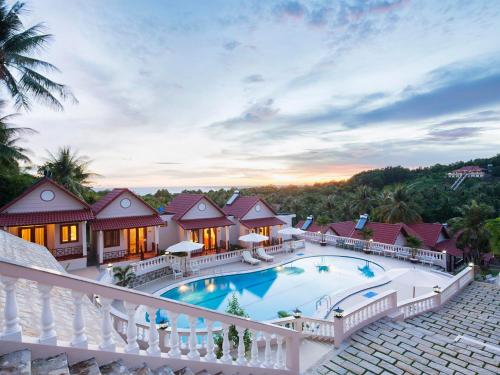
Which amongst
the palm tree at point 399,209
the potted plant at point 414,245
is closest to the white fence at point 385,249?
the potted plant at point 414,245

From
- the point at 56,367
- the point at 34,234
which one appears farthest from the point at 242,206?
the point at 56,367

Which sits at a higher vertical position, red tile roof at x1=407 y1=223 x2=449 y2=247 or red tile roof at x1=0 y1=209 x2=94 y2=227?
red tile roof at x1=0 y1=209 x2=94 y2=227

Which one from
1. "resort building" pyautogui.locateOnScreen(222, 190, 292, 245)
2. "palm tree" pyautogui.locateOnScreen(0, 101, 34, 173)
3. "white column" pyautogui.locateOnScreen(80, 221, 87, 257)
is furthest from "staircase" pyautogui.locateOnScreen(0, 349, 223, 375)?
"palm tree" pyautogui.locateOnScreen(0, 101, 34, 173)

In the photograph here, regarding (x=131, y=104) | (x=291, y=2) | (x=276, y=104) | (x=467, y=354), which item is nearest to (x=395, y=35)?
(x=291, y=2)

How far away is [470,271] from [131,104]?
2105 cm

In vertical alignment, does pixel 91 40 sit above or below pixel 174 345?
above

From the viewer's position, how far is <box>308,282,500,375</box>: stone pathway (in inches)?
242

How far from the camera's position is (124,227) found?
57.0 ft

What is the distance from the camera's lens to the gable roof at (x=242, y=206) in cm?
2358

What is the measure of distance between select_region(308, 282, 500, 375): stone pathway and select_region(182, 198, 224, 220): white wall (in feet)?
49.9

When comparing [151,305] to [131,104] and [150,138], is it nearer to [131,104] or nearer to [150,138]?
[131,104]

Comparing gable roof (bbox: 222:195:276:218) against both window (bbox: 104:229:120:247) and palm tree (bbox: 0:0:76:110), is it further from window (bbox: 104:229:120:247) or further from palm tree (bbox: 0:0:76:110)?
palm tree (bbox: 0:0:76:110)

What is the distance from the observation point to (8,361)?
2.31 meters

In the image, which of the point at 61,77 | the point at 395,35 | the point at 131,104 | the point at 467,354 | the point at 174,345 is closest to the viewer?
the point at 174,345
